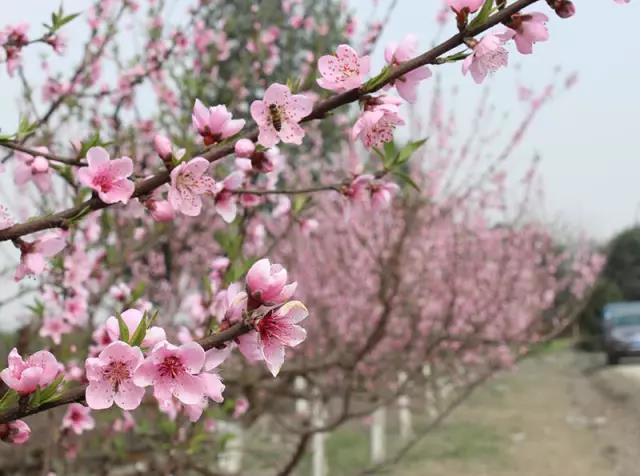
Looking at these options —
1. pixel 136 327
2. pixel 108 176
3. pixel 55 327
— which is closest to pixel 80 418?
pixel 55 327

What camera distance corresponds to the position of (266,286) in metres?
1.05

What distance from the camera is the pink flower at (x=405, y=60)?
128cm

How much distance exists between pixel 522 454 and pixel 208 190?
1085cm

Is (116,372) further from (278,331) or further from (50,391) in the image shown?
(278,331)

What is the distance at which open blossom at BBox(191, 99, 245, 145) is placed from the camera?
1354mm

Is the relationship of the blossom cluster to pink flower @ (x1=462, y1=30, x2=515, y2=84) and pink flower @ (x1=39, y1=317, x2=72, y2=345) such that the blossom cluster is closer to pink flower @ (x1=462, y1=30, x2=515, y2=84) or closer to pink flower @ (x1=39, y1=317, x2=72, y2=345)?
pink flower @ (x1=462, y1=30, x2=515, y2=84)

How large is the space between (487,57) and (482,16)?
7 centimetres

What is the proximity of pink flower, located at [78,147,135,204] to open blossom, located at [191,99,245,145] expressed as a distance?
0.48ft

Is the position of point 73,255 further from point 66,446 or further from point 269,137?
point 269,137

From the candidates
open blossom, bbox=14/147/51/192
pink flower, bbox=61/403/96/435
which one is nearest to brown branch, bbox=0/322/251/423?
open blossom, bbox=14/147/51/192

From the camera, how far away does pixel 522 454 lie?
11234 millimetres

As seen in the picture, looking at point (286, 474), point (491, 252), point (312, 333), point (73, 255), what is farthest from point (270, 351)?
point (491, 252)

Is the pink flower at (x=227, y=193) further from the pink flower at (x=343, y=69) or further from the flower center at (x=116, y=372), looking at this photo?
the flower center at (x=116, y=372)

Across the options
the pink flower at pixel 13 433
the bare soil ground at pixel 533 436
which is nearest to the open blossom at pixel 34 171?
the pink flower at pixel 13 433
